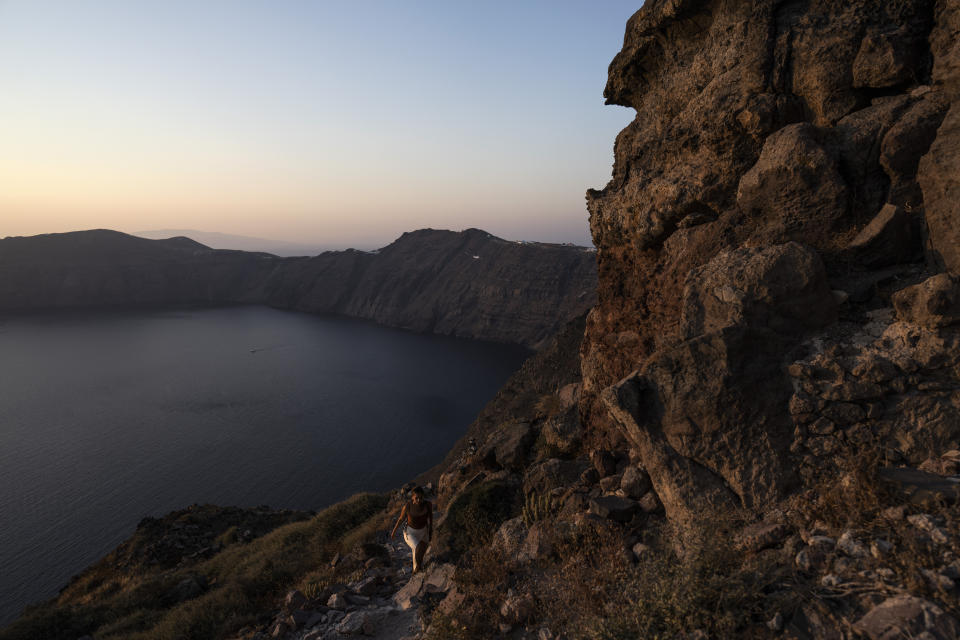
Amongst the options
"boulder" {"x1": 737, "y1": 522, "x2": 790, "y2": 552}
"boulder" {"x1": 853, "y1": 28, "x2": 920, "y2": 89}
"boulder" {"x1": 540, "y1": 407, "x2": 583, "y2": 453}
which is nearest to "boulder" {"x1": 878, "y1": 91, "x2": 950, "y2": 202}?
"boulder" {"x1": 853, "y1": 28, "x2": 920, "y2": 89}

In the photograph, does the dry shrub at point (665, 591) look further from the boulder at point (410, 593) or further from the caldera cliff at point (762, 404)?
the boulder at point (410, 593)

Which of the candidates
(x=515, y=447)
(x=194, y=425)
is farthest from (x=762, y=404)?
(x=194, y=425)

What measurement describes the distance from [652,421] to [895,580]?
3172mm

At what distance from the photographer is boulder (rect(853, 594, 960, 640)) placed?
3.12m

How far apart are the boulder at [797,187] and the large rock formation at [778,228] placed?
0.9 inches

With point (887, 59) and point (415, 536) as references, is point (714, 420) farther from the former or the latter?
point (887, 59)

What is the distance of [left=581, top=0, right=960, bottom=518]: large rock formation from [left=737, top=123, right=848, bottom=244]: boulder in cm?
2

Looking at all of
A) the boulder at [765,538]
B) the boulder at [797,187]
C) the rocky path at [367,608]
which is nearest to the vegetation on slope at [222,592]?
the rocky path at [367,608]

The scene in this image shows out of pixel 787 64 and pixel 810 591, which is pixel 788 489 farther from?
pixel 787 64

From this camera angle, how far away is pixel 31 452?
151 feet

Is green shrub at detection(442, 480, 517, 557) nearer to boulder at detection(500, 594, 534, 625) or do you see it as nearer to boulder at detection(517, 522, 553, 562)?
boulder at detection(517, 522, 553, 562)

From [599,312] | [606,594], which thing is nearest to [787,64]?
[599,312]

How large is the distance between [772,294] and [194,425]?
6229 cm

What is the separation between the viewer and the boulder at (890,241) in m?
6.47
